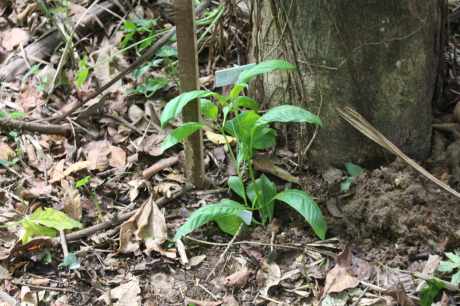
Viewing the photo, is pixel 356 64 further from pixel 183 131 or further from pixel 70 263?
pixel 70 263

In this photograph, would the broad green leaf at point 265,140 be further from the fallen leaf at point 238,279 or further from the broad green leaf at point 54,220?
the broad green leaf at point 54,220

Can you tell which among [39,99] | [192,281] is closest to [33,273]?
[192,281]

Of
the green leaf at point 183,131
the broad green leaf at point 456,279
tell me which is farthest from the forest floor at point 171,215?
the green leaf at point 183,131

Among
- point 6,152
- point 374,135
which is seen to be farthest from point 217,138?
point 6,152

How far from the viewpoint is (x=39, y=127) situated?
273 cm

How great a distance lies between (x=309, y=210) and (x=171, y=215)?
0.55m

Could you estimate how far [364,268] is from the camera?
6.98 feet

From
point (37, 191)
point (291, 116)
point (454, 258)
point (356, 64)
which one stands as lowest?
point (454, 258)

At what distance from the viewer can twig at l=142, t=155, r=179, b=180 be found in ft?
8.25

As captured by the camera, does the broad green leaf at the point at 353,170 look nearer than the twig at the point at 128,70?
Yes

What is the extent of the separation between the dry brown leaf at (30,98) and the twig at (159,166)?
0.72 meters

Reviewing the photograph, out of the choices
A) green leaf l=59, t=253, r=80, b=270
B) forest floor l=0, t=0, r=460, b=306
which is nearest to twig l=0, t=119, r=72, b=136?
forest floor l=0, t=0, r=460, b=306

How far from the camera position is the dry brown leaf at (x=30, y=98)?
291cm

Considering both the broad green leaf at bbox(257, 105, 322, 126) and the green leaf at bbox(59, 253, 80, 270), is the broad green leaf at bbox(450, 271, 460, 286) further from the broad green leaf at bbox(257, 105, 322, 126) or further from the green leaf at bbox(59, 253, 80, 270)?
the green leaf at bbox(59, 253, 80, 270)
